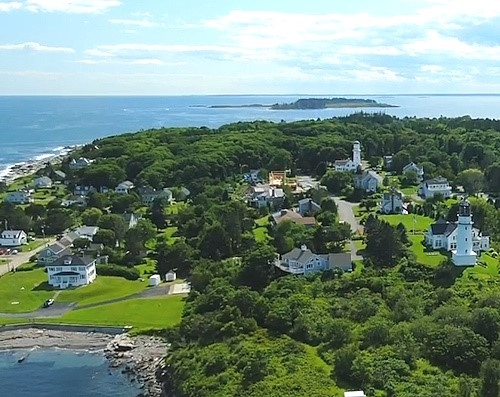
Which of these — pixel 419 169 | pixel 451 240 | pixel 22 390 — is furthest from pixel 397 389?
pixel 419 169

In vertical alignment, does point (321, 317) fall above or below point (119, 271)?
above

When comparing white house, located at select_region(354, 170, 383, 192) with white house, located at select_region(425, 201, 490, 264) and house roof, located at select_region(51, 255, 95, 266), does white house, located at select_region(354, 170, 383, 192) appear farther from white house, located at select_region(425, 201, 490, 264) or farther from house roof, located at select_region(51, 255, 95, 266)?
house roof, located at select_region(51, 255, 95, 266)

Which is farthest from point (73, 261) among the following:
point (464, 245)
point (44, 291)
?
point (464, 245)

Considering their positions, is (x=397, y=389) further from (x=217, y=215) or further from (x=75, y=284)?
(x=217, y=215)

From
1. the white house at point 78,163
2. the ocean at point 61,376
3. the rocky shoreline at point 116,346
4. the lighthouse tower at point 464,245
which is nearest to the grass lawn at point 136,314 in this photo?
the rocky shoreline at point 116,346

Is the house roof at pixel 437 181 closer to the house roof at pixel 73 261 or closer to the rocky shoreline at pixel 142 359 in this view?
the house roof at pixel 73 261

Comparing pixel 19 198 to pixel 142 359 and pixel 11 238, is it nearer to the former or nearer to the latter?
pixel 11 238
